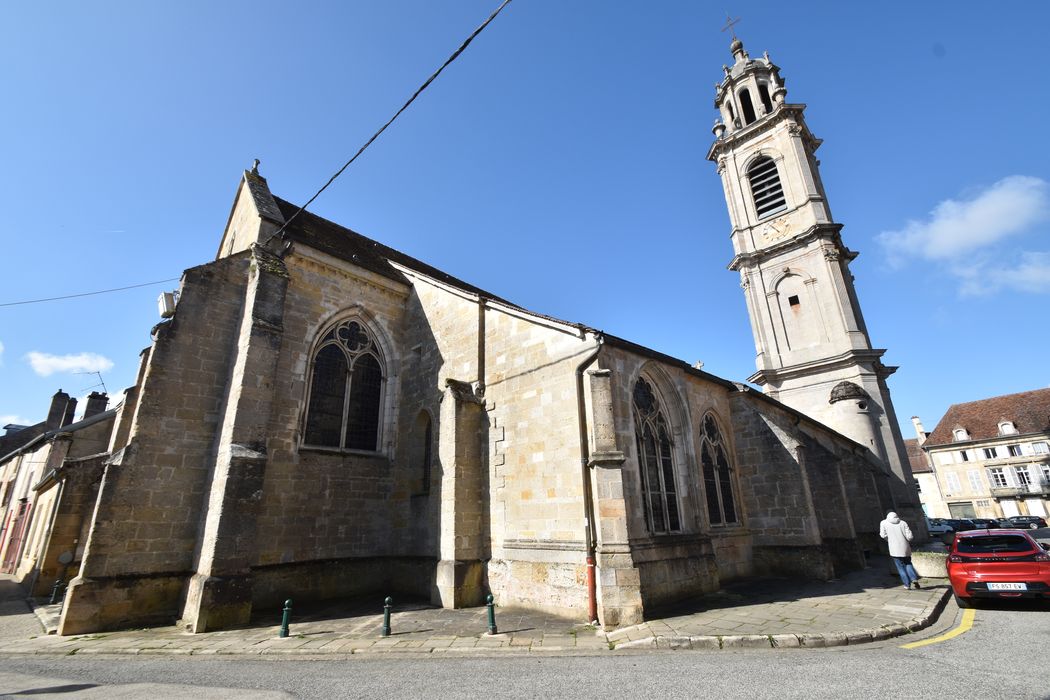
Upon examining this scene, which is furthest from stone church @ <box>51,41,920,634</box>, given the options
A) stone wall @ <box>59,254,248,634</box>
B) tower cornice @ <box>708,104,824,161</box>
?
tower cornice @ <box>708,104,824,161</box>

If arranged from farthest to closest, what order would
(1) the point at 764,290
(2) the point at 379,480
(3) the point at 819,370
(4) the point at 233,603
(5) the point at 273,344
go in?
(1) the point at 764,290, (3) the point at 819,370, (2) the point at 379,480, (5) the point at 273,344, (4) the point at 233,603

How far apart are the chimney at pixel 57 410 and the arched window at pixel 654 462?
33.4 metres

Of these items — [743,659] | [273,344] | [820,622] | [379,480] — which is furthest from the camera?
[379,480]

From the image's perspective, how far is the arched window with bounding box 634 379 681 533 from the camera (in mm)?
10156

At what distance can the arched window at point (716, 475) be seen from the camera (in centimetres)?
1233

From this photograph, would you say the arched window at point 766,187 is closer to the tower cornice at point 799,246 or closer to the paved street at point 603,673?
the tower cornice at point 799,246

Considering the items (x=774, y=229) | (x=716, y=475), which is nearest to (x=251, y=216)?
(x=716, y=475)

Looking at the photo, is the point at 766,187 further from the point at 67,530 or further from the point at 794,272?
the point at 67,530

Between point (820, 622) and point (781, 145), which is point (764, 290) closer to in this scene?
point (781, 145)

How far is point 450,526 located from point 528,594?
79.1 inches

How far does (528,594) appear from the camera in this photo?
8773 mm

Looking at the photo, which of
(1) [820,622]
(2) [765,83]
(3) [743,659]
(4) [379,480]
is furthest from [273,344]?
(2) [765,83]

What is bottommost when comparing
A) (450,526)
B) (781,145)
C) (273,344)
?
(450,526)

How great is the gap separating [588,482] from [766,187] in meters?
24.8
